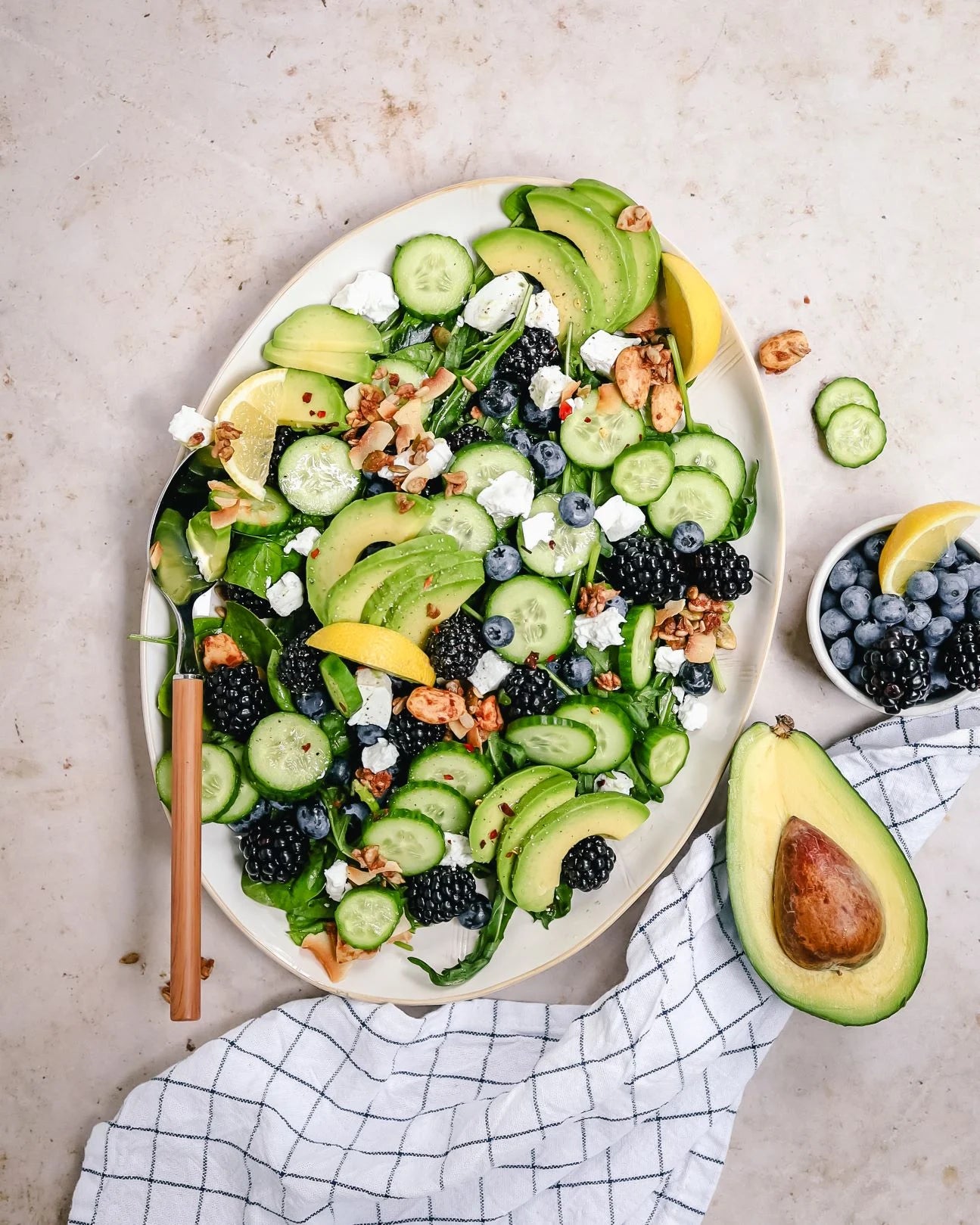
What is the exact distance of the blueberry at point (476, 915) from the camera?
2.00 metres

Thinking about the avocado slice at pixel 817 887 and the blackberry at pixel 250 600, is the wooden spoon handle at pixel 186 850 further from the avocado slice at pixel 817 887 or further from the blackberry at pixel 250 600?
the avocado slice at pixel 817 887

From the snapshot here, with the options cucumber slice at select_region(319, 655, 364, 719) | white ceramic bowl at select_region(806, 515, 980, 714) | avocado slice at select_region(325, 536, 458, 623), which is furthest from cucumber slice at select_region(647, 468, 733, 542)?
cucumber slice at select_region(319, 655, 364, 719)

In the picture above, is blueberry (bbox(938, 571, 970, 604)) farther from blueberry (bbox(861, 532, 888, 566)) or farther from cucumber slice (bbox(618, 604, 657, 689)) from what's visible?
cucumber slice (bbox(618, 604, 657, 689))

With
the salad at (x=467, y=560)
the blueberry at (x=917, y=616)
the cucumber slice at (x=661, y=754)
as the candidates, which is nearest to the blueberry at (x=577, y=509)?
the salad at (x=467, y=560)

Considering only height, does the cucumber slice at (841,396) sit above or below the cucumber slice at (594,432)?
above

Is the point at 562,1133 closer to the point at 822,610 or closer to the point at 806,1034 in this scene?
the point at 806,1034

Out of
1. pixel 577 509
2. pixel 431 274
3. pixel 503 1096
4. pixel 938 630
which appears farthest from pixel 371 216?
pixel 503 1096

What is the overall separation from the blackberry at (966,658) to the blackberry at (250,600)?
1.41 meters

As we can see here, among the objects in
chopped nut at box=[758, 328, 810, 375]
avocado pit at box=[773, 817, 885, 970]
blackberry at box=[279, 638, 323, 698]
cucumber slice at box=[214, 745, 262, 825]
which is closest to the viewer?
avocado pit at box=[773, 817, 885, 970]

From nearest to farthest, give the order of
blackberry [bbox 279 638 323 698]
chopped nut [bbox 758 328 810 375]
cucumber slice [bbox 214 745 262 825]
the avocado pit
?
the avocado pit, blackberry [bbox 279 638 323 698], cucumber slice [bbox 214 745 262 825], chopped nut [bbox 758 328 810 375]

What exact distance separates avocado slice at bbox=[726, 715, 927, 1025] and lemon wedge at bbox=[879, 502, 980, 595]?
0.38 m

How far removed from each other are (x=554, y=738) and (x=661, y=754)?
0.24 metres

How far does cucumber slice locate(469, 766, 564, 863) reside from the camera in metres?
1.92

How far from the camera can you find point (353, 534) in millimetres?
1899
